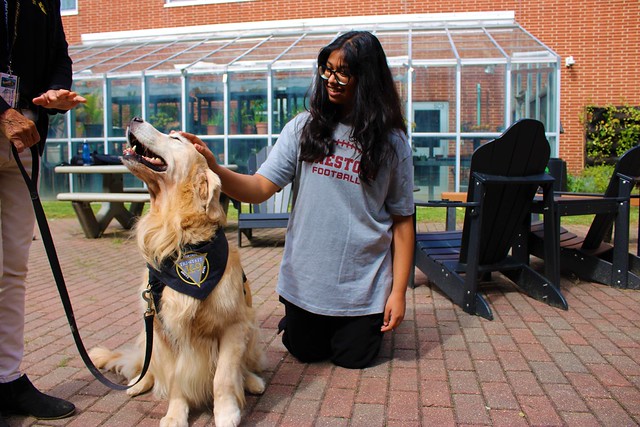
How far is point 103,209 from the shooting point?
8.84 m

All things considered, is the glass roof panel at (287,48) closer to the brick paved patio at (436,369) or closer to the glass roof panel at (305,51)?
the glass roof panel at (305,51)

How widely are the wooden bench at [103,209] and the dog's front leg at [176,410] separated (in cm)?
532

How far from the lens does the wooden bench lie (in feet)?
26.0

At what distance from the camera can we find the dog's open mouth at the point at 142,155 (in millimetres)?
2490

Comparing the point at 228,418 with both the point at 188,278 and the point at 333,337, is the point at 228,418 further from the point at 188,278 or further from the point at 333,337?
the point at 333,337

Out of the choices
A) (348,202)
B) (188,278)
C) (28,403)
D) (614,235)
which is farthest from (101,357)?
(614,235)

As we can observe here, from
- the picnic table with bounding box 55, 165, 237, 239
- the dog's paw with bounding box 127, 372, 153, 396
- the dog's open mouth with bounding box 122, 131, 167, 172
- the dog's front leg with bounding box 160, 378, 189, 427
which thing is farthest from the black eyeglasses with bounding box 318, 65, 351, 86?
the picnic table with bounding box 55, 165, 237, 239

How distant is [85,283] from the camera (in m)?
5.55

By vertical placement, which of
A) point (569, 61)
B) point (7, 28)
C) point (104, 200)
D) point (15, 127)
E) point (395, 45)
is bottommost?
point (104, 200)

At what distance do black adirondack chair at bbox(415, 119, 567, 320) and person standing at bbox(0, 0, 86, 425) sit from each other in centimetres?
279

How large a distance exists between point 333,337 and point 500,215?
1.84m

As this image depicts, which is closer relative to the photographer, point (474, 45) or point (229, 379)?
point (229, 379)

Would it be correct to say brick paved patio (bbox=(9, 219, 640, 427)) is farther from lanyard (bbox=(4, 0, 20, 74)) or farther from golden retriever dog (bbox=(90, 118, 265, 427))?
lanyard (bbox=(4, 0, 20, 74))

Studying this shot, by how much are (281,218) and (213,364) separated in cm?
463
